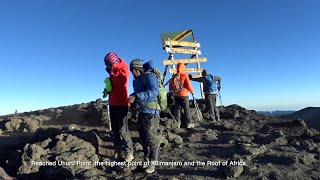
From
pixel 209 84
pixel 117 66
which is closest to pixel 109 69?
pixel 117 66

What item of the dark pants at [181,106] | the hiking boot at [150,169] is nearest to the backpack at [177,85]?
the dark pants at [181,106]

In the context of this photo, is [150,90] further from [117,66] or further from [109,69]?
[109,69]

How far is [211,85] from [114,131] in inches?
269

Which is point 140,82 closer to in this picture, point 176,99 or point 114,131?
point 114,131

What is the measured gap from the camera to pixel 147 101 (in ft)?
27.9

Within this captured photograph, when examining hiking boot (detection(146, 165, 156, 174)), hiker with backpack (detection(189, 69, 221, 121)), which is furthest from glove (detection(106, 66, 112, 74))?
hiker with backpack (detection(189, 69, 221, 121))

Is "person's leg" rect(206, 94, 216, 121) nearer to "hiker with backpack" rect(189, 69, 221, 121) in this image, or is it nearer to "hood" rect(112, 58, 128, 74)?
"hiker with backpack" rect(189, 69, 221, 121)

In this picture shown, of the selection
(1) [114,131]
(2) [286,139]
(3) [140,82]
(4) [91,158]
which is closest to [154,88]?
(3) [140,82]

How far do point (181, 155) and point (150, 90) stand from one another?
6.65 ft

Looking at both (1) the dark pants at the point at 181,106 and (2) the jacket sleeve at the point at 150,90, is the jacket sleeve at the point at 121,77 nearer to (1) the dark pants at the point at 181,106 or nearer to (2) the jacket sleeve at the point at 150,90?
(2) the jacket sleeve at the point at 150,90

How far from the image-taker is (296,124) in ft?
46.8

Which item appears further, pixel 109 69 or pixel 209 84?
pixel 209 84

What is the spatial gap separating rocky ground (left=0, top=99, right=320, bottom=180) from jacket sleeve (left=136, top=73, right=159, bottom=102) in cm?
150

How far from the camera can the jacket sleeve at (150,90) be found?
844cm
